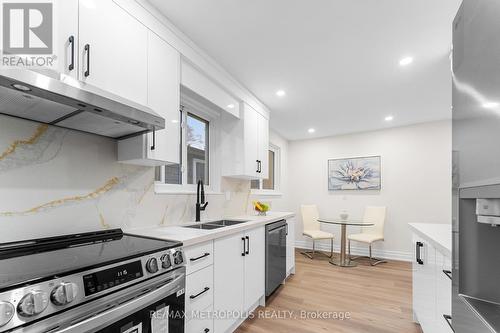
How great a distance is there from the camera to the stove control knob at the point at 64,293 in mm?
819

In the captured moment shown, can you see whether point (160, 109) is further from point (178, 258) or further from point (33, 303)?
point (33, 303)

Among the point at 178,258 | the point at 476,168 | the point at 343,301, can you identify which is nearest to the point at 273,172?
the point at 343,301

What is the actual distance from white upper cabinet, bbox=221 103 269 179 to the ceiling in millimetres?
402

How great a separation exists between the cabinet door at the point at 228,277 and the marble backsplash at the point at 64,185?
0.62m

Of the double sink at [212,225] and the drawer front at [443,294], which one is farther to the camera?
the double sink at [212,225]

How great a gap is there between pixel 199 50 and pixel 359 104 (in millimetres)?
2441

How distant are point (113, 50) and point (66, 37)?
0.26 metres

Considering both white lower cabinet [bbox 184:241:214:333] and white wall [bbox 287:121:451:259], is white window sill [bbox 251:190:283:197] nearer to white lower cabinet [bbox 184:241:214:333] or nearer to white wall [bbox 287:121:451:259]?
white wall [bbox 287:121:451:259]

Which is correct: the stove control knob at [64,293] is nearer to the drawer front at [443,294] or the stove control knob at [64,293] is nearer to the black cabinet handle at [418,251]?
the drawer front at [443,294]

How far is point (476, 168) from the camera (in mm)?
605

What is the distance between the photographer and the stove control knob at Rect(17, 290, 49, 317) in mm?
745

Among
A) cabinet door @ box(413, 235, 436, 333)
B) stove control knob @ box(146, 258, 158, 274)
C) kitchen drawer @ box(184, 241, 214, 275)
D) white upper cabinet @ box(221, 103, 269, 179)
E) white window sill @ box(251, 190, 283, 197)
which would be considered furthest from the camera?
white window sill @ box(251, 190, 283, 197)

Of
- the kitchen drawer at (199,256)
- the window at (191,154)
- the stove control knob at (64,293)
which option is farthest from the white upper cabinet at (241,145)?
the stove control knob at (64,293)

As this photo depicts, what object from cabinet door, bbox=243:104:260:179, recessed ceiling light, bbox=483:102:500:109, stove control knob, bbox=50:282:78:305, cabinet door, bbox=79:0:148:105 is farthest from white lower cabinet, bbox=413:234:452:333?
cabinet door, bbox=79:0:148:105
